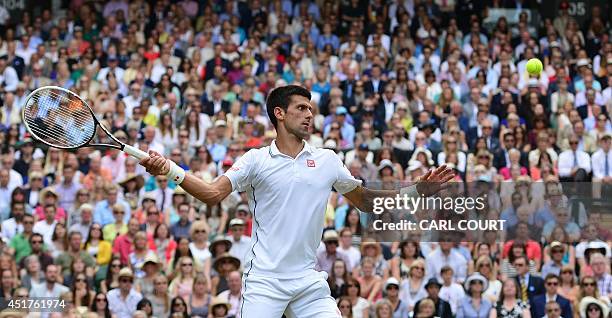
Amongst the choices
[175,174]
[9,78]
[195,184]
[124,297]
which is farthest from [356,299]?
[9,78]

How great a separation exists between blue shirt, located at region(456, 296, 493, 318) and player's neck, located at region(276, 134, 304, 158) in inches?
217

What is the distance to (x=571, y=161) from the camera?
52.5ft

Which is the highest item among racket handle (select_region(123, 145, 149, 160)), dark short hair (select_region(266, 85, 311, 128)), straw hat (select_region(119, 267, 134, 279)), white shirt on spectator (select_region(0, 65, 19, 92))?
white shirt on spectator (select_region(0, 65, 19, 92))

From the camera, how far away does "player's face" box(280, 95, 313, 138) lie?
771cm

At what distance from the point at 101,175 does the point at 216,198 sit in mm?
8525

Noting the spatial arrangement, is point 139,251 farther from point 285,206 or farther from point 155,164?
point 155,164

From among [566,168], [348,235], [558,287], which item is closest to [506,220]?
[558,287]

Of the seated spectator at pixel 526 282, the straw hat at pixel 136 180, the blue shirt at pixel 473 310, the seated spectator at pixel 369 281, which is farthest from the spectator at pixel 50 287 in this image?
the seated spectator at pixel 526 282

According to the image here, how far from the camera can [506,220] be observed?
12.5 metres

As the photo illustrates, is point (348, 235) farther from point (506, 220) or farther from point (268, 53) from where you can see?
point (268, 53)

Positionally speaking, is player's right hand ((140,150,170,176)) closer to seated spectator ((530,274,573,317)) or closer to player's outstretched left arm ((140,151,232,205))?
player's outstretched left arm ((140,151,232,205))

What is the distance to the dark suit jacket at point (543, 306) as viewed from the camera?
12.6m

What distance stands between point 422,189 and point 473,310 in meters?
5.34

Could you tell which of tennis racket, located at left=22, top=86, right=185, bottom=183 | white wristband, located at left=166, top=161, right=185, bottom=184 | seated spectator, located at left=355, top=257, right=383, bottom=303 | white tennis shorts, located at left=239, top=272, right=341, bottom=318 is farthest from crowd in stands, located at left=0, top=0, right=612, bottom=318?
white wristband, located at left=166, top=161, right=185, bottom=184
